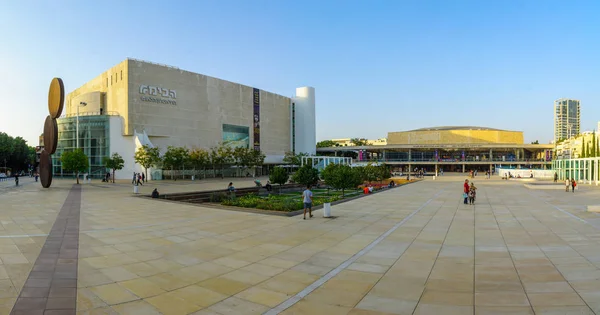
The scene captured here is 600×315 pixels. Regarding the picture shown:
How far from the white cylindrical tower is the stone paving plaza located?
88398 millimetres

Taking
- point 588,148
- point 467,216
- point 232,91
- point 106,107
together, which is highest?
point 232,91

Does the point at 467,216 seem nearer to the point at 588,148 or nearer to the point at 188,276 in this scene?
the point at 188,276

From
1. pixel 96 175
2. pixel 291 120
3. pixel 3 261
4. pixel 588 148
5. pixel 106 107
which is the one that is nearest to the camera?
pixel 3 261

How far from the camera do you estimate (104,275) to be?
765cm

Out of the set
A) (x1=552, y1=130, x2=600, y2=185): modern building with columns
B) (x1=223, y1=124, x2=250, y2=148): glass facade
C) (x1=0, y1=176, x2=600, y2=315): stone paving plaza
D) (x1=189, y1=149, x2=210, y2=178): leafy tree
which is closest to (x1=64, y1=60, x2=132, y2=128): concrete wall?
(x1=189, y1=149, x2=210, y2=178): leafy tree

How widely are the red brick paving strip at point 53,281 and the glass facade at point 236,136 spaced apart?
69.2m

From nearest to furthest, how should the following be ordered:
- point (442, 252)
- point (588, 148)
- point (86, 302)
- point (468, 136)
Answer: point (86, 302)
point (442, 252)
point (588, 148)
point (468, 136)

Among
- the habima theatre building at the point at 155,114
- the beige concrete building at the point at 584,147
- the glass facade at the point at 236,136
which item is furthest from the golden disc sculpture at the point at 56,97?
the beige concrete building at the point at 584,147

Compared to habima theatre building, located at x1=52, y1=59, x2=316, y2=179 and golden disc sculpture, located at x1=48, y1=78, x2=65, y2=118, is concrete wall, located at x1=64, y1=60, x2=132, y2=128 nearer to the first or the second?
habima theatre building, located at x1=52, y1=59, x2=316, y2=179

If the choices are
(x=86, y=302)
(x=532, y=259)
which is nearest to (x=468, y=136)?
(x=532, y=259)

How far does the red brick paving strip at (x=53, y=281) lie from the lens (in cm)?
578

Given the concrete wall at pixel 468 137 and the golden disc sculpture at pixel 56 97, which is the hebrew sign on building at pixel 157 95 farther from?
the concrete wall at pixel 468 137

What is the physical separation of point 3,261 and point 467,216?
58.0 ft

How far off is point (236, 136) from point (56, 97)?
50.6 m
